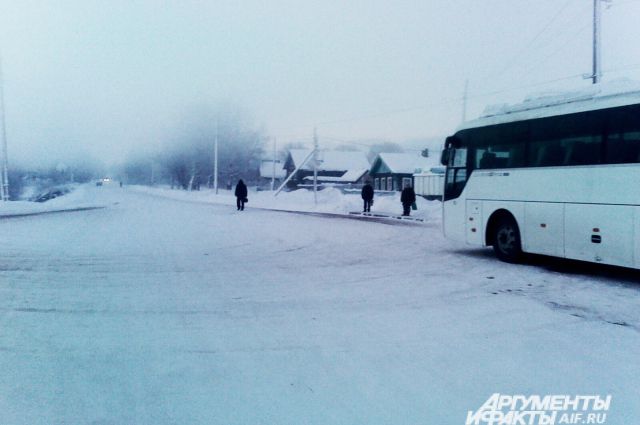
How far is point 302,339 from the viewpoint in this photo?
5590 millimetres

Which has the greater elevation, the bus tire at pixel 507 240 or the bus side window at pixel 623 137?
the bus side window at pixel 623 137

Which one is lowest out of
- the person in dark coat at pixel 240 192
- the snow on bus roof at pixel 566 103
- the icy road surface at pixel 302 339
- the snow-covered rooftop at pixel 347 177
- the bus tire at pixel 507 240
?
the icy road surface at pixel 302 339

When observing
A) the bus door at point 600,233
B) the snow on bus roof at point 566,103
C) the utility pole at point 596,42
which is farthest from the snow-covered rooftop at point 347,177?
the bus door at point 600,233

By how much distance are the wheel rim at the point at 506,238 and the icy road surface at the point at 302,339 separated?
548 mm

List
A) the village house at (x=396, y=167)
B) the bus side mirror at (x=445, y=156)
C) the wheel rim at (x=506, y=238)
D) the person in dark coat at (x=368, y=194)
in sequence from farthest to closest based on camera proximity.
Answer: the village house at (x=396, y=167) → the person in dark coat at (x=368, y=194) → the bus side mirror at (x=445, y=156) → the wheel rim at (x=506, y=238)

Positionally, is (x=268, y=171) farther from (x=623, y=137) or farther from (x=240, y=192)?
(x=623, y=137)

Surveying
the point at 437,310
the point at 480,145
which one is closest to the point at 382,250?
the point at 480,145

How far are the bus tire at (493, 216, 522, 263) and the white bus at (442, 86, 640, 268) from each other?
0.02 meters

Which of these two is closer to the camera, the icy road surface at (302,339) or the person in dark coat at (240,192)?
the icy road surface at (302,339)

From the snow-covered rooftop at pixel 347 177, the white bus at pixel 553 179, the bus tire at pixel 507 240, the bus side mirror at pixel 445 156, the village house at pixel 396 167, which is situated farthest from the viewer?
the snow-covered rooftop at pixel 347 177

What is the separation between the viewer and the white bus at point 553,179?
9.13m

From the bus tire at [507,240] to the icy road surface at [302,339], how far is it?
1.50 feet

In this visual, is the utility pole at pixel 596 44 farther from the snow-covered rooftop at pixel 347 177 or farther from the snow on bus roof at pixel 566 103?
the snow-covered rooftop at pixel 347 177

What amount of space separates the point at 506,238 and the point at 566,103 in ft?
10.4
